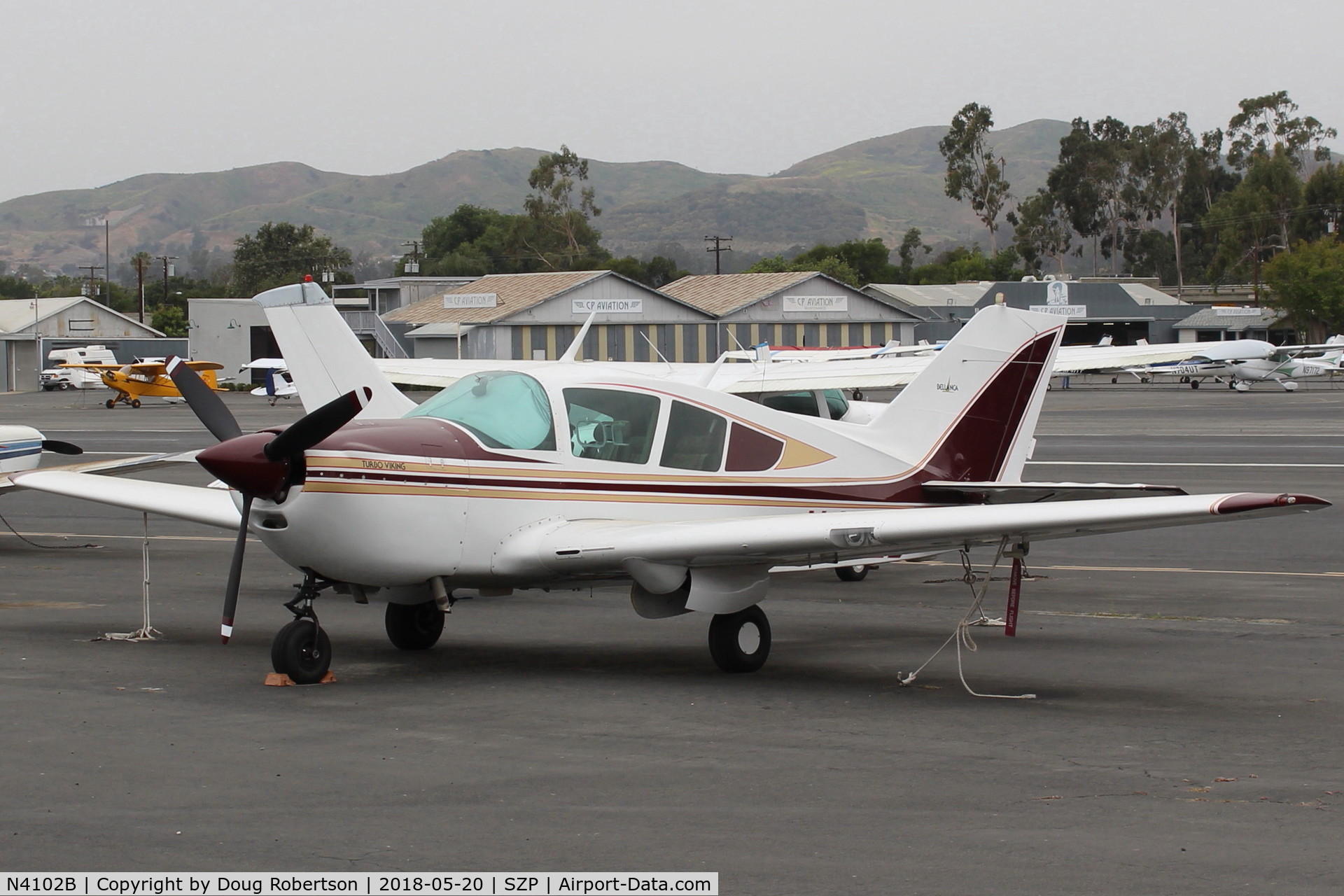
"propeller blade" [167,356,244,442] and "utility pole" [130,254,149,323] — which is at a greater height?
"utility pole" [130,254,149,323]

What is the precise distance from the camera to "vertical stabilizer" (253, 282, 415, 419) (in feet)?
48.8

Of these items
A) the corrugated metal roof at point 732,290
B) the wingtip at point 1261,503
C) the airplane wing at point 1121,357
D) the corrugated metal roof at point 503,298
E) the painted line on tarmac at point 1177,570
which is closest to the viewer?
the wingtip at point 1261,503

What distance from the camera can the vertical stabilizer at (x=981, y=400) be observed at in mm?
12602

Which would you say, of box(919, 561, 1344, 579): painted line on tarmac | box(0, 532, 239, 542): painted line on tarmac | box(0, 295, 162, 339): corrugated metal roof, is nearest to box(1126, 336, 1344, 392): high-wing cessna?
box(919, 561, 1344, 579): painted line on tarmac

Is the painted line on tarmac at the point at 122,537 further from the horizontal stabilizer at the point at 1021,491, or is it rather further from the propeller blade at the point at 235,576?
the horizontal stabilizer at the point at 1021,491

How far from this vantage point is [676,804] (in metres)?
6.66

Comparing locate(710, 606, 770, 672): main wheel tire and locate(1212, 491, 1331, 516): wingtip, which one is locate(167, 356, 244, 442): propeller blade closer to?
locate(710, 606, 770, 672): main wheel tire

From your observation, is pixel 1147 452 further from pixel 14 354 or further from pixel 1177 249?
pixel 1177 249

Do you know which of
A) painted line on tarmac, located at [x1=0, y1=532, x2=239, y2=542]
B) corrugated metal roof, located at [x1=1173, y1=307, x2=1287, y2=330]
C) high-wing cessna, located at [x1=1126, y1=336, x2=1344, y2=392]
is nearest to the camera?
painted line on tarmac, located at [x1=0, y1=532, x2=239, y2=542]

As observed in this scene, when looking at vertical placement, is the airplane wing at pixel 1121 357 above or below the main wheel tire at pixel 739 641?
above

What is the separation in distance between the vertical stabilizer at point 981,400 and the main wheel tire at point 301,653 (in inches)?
205

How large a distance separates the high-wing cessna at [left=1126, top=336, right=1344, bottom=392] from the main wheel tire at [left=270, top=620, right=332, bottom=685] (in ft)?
212

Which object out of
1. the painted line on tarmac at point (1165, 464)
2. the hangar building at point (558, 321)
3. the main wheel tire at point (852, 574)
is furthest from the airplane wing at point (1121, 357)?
the hangar building at point (558, 321)

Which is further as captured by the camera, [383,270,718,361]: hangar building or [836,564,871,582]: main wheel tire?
[383,270,718,361]: hangar building
